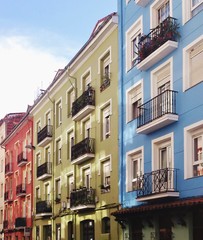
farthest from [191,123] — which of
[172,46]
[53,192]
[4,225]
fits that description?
[4,225]

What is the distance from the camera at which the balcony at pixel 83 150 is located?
28219 mm

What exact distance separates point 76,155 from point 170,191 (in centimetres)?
1164

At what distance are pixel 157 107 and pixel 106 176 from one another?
7100 mm

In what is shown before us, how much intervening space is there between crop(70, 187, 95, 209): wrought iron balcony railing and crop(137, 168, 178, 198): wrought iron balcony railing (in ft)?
19.8

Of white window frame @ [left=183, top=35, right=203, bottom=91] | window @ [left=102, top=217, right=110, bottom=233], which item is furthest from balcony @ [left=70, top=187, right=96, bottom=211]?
white window frame @ [left=183, top=35, right=203, bottom=91]

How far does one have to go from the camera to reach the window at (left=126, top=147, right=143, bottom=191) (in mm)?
23078

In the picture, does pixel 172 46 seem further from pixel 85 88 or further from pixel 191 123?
pixel 85 88

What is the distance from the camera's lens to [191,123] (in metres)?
18.6

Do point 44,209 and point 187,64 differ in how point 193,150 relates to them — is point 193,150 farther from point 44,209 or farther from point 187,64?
point 44,209

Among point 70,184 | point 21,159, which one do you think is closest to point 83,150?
point 70,184

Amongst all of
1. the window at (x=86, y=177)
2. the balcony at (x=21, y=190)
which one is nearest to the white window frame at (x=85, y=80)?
the window at (x=86, y=177)

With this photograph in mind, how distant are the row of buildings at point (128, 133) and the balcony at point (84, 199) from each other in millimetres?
50

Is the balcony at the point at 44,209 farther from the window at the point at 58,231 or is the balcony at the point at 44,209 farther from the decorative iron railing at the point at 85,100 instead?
the decorative iron railing at the point at 85,100

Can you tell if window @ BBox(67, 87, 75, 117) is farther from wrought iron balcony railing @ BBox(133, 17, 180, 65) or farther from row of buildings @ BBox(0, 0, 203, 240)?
wrought iron balcony railing @ BBox(133, 17, 180, 65)
